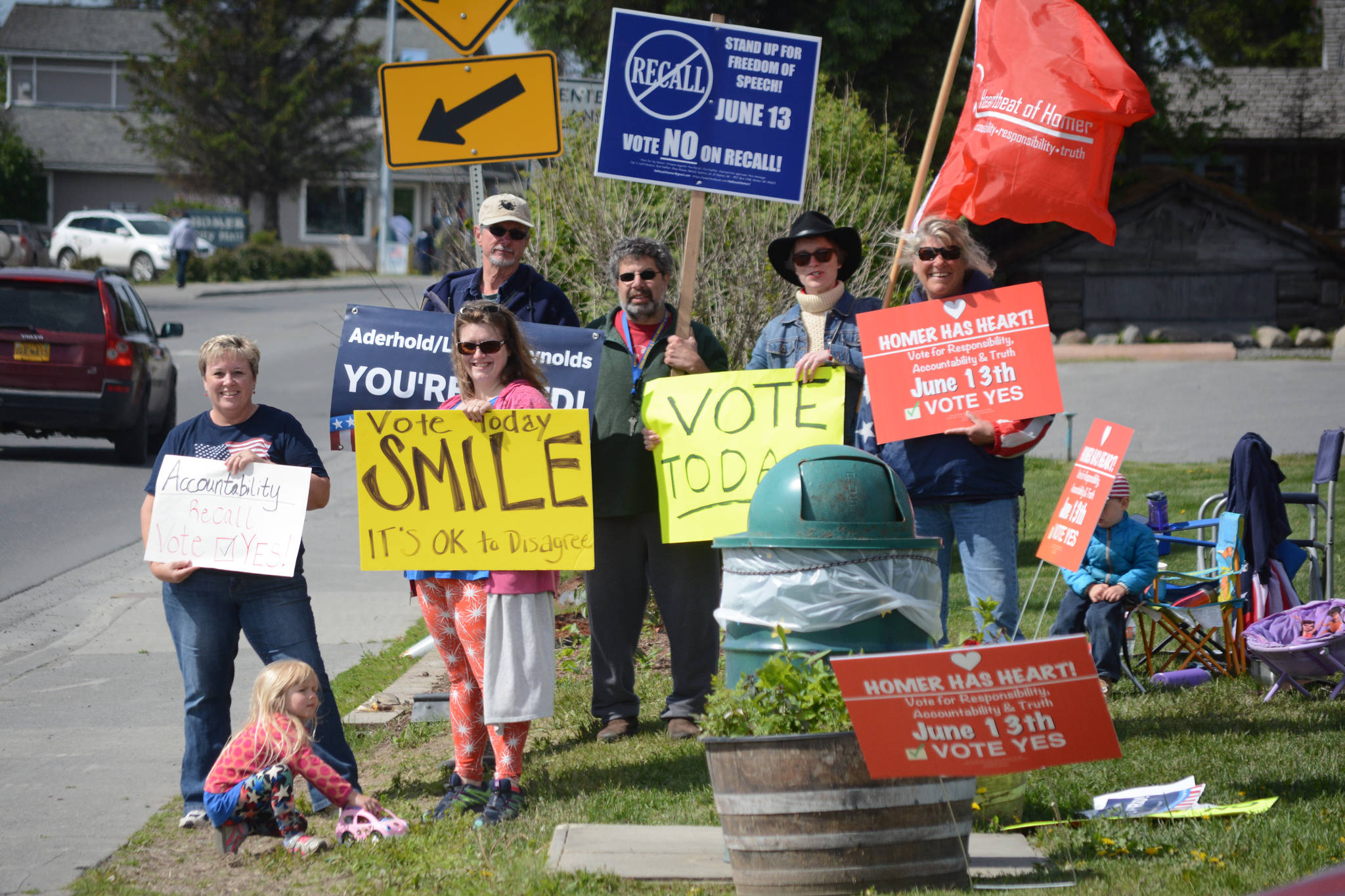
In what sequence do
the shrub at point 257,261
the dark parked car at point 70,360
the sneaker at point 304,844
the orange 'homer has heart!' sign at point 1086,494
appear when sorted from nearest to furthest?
the sneaker at point 304,844
the orange 'homer has heart!' sign at point 1086,494
the dark parked car at point 70,360
the shrub at point 257,261

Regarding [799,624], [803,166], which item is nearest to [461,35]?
[803,166]

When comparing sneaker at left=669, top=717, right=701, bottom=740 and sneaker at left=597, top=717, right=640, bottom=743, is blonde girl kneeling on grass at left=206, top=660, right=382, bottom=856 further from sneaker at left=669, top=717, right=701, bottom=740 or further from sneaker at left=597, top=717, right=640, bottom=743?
sneaker at left=669, top=717, right=701, bottom=740

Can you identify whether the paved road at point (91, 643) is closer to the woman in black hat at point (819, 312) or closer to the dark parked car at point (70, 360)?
the dark parked car at point (70, 360)

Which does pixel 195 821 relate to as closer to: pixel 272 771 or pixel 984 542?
pixel 272 771

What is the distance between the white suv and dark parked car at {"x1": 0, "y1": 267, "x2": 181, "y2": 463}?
1002 inches

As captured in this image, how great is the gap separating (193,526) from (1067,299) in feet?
79.6

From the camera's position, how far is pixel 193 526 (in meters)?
5.13

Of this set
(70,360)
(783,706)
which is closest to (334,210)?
(70,360)

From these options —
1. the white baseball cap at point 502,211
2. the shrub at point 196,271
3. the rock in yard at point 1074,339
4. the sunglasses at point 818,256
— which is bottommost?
the rock in yard at point 1074,339

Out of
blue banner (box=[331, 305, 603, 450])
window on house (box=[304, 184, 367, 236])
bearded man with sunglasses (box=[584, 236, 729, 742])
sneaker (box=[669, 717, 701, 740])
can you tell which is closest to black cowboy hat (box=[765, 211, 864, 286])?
bearded man with sunglasses (box=[584, 236, 729, 742])

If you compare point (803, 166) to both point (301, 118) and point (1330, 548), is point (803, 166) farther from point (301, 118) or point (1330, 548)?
point (301, 118)

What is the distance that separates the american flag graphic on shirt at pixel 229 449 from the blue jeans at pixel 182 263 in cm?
3312

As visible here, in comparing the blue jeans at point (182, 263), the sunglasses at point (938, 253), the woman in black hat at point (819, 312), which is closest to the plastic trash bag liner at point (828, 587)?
the woman in black hat at point (819, 312)

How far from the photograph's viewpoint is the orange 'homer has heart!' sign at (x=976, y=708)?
150 inches
